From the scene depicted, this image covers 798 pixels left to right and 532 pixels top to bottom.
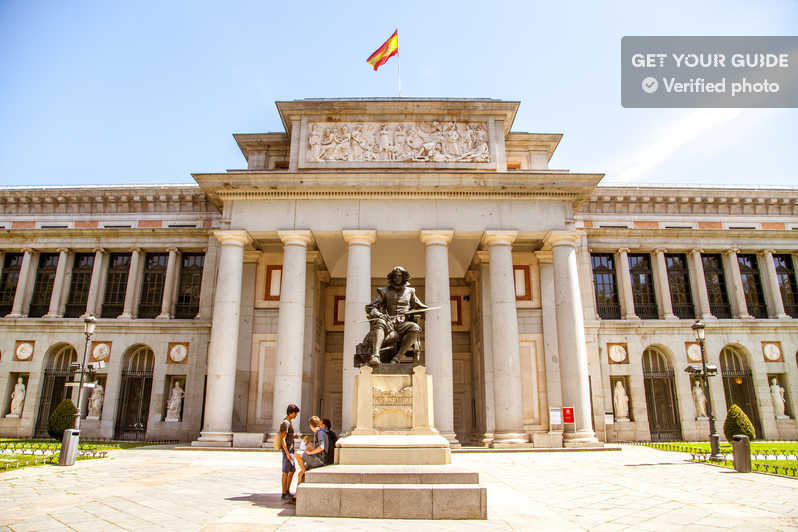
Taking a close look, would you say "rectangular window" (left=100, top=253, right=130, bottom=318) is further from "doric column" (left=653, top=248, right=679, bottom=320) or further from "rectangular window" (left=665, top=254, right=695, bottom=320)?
"rectangular window" (left=665, top=254, right=695, bottom=320)

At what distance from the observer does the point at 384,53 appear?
28.5 meters

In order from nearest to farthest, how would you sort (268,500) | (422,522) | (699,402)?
(422,522)
(268,500)
(699,402)

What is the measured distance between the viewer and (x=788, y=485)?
1245 cm

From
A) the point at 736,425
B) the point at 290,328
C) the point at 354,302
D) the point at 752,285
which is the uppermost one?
the point at 752,285

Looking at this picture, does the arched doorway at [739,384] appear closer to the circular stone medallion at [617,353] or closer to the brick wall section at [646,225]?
the circular stone medallion at [617,353]

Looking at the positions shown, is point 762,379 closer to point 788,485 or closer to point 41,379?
point 788,485

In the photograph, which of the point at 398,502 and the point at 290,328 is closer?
the point at 398,502

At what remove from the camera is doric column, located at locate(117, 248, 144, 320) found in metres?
32.4

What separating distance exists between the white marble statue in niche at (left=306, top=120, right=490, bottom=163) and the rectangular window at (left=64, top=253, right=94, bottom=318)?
1863 cm

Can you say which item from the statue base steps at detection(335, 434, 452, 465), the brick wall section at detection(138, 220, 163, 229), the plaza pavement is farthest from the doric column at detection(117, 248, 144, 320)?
the statue base steps at detection(335, 434, 452, 465)

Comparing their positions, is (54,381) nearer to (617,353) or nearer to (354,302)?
(354,302)

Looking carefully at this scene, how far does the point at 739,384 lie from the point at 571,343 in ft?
51.4

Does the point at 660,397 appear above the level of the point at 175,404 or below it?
above

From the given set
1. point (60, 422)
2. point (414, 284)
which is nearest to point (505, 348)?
point (414, 284)
